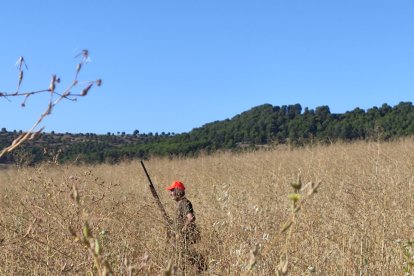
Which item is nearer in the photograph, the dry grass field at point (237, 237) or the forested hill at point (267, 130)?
the dry grass field at point (237, 237)

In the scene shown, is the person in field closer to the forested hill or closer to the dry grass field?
the dry grass field

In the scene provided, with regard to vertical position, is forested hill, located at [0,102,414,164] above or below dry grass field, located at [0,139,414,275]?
above

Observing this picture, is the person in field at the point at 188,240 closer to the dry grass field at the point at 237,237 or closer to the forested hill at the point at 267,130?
the dry grass field at the point at 237,237

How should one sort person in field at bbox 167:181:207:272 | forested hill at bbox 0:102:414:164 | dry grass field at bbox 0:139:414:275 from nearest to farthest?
dry grass field at bbox 0:139:414:275 < person in field at bbox 167:181:207:272 < forested hill at bbox 0:102:414:164

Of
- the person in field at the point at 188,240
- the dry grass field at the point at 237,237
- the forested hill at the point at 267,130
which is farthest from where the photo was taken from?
the forested hill at the point at 267,130

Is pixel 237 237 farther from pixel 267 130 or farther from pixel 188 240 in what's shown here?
pixel 267 130

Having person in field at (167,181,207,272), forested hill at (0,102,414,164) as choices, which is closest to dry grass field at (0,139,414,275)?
person in field at (167,181,207,272)

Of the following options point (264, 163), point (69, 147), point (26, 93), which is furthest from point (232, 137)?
point (26, 93)

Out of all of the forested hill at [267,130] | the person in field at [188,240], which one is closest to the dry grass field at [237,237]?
the person in field at [188,240]

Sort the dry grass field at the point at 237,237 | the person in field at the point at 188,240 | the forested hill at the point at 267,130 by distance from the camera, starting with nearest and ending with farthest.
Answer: the dry grass field at the point at 237,237 < the person in field at the point at 188,240 < the forested hill at the point at 267,130

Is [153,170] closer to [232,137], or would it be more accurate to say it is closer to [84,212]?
[84,212]

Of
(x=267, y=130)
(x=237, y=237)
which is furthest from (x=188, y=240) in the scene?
(x=267, y=130)

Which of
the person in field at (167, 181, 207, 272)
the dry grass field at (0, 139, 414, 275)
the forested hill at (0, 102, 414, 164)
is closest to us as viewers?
the dry grass field at (0, 139, 414, 275)

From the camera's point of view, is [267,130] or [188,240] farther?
[267,130]
